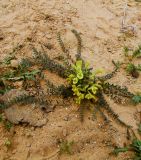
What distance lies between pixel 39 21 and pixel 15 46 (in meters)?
0.66

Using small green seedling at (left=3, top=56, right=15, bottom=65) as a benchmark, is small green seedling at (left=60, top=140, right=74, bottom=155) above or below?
below

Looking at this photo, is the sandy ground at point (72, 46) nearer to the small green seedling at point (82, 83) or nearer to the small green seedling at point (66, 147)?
the small green seedling at point (66, 147)

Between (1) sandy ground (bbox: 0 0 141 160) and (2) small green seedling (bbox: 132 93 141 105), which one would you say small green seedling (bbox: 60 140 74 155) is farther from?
(2) small green seedling (bbox: 132 93 141 105)

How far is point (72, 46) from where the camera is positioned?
15.5 ft

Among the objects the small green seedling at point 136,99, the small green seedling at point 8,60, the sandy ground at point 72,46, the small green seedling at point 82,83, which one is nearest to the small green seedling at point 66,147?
the sandy ground at point 72,46

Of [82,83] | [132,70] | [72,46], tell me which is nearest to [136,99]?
[132,70]

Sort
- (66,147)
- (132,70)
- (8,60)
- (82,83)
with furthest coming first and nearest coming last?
(132,70) → (8,60) → (82,83) → (66,147)

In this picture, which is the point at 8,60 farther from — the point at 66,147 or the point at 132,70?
the point at 132,70

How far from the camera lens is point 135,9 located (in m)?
5.69

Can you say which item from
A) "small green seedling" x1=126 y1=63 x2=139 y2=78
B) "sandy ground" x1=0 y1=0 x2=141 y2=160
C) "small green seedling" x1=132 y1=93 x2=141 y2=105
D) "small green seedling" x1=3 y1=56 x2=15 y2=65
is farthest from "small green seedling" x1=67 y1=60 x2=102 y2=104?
"small green seedling" x1=3 y1=56 x2=15 y2=65

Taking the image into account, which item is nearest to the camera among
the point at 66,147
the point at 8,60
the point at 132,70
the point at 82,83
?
the point at 66,147

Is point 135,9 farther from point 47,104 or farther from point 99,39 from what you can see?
point 47,104

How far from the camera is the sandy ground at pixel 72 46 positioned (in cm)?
370

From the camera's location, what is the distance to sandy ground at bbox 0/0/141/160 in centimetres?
370
